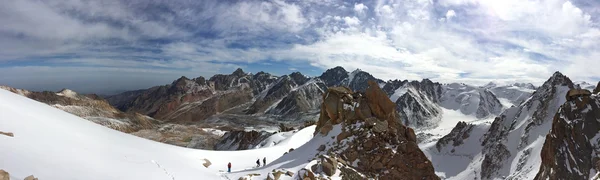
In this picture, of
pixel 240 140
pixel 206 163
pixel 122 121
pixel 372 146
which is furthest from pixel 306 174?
pixel 122 121

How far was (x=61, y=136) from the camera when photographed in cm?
1820

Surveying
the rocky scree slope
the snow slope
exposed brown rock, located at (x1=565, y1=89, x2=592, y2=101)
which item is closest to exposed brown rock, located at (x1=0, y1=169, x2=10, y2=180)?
→ the snow slope

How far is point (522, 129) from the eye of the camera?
318ft

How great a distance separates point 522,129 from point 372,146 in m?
→ 93.9

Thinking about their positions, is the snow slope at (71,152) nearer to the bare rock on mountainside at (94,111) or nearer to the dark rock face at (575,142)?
the dark rock face at (575,142)

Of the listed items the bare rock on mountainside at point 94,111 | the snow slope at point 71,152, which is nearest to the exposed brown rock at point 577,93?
the snow slope at point 71,152

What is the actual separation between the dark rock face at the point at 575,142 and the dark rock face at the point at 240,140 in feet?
271

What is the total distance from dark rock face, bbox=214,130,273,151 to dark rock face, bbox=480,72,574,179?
74.4 m

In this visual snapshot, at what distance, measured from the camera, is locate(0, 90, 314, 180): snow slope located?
13.8 m

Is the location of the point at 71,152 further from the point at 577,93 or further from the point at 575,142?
the point at 577,93

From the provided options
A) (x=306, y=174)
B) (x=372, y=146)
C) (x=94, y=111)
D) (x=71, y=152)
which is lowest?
(x=94, y=111)

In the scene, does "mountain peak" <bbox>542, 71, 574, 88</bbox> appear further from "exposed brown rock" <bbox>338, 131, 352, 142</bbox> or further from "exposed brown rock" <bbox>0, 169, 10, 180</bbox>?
"exposed brown rock" <bbox>0, 169, 10, 180</bbox>

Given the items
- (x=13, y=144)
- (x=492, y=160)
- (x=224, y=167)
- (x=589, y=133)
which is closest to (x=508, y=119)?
(x=492, y=160)

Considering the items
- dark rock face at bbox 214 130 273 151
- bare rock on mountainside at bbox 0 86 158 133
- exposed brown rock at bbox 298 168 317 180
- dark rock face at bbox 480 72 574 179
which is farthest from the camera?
bare rock on mountainside at bbox 0 86 158 133
